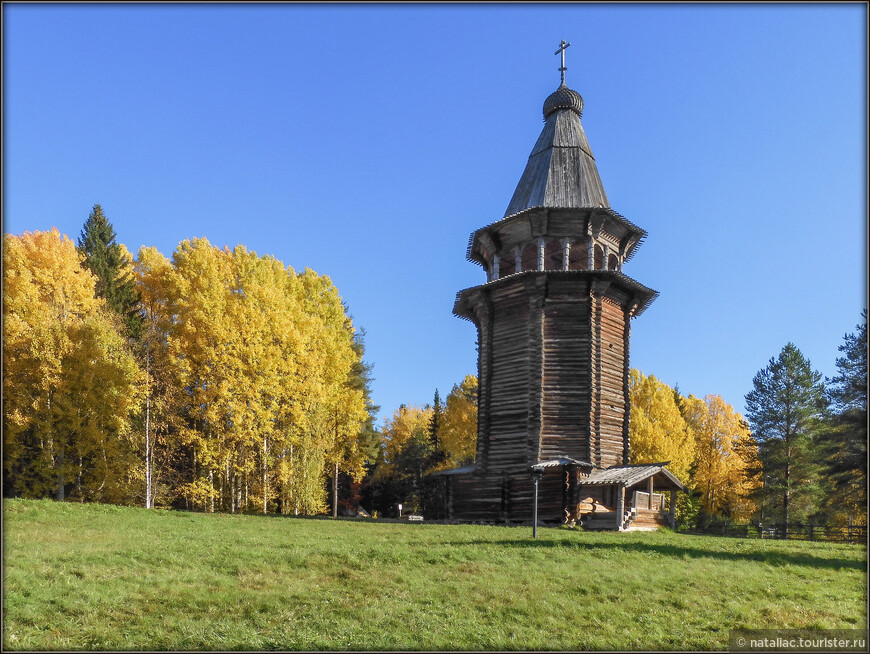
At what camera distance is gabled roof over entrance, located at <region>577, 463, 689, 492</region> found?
23.7m

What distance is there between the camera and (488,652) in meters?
9.11

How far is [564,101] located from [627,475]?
66.7 ft

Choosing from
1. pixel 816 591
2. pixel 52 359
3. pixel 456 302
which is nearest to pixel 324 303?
pixel 456 302

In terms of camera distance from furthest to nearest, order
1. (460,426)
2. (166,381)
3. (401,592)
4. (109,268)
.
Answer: (460,426) < (109,268) < (166,381) < (401,592)

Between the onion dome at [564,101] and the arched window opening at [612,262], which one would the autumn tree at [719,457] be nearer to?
the arched window opening at [612,262]

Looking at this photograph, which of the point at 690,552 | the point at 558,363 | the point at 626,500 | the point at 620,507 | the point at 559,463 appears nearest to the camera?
the point at 690,552

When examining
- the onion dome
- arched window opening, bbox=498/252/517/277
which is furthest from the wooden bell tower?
the onion dome

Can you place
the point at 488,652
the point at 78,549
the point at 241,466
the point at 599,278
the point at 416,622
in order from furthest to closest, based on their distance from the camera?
the point at 241,466 < the point at 599,278 < the point at 78,549 < the point at 416,622 < the point at 488,652

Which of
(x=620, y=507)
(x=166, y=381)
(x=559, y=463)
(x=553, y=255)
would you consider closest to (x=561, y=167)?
(x=553, y=255)

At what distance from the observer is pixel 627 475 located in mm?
24203

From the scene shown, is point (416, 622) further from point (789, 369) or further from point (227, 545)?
point (789, 369)

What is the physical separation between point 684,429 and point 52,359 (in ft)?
139

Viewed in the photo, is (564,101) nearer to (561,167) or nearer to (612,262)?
(561,167)

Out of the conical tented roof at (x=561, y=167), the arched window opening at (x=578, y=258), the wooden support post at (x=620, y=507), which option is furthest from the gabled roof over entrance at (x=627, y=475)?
the conical tented roof at (x=561, y=167)
